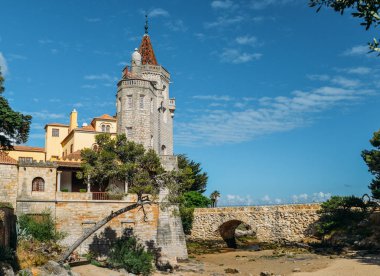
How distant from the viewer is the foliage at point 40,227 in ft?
98.7

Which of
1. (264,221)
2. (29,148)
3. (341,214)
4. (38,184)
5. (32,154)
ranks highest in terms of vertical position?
(29,148)

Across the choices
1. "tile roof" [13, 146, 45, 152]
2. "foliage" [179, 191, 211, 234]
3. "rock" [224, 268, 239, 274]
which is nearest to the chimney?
"tile roof" [13, 146, 45, 152]

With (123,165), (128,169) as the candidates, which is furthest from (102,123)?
(128,169)

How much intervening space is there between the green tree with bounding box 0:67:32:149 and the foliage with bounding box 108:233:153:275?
1153 centimetres

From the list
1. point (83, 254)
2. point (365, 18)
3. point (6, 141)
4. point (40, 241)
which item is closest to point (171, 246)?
point (83, 254)

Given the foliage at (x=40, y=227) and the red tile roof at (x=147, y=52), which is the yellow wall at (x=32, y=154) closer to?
the foliage at (x=40, y=227)

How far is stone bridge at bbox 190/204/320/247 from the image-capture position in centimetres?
4406

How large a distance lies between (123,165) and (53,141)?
24417mm

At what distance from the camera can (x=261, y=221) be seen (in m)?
46.7

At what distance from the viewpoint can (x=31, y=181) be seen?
107 feet

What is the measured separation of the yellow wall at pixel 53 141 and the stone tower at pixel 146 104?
36.4 ft

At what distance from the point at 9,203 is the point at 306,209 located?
1131 inches

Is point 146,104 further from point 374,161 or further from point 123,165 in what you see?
point 374,161

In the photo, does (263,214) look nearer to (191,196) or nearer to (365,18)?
(191,196)
